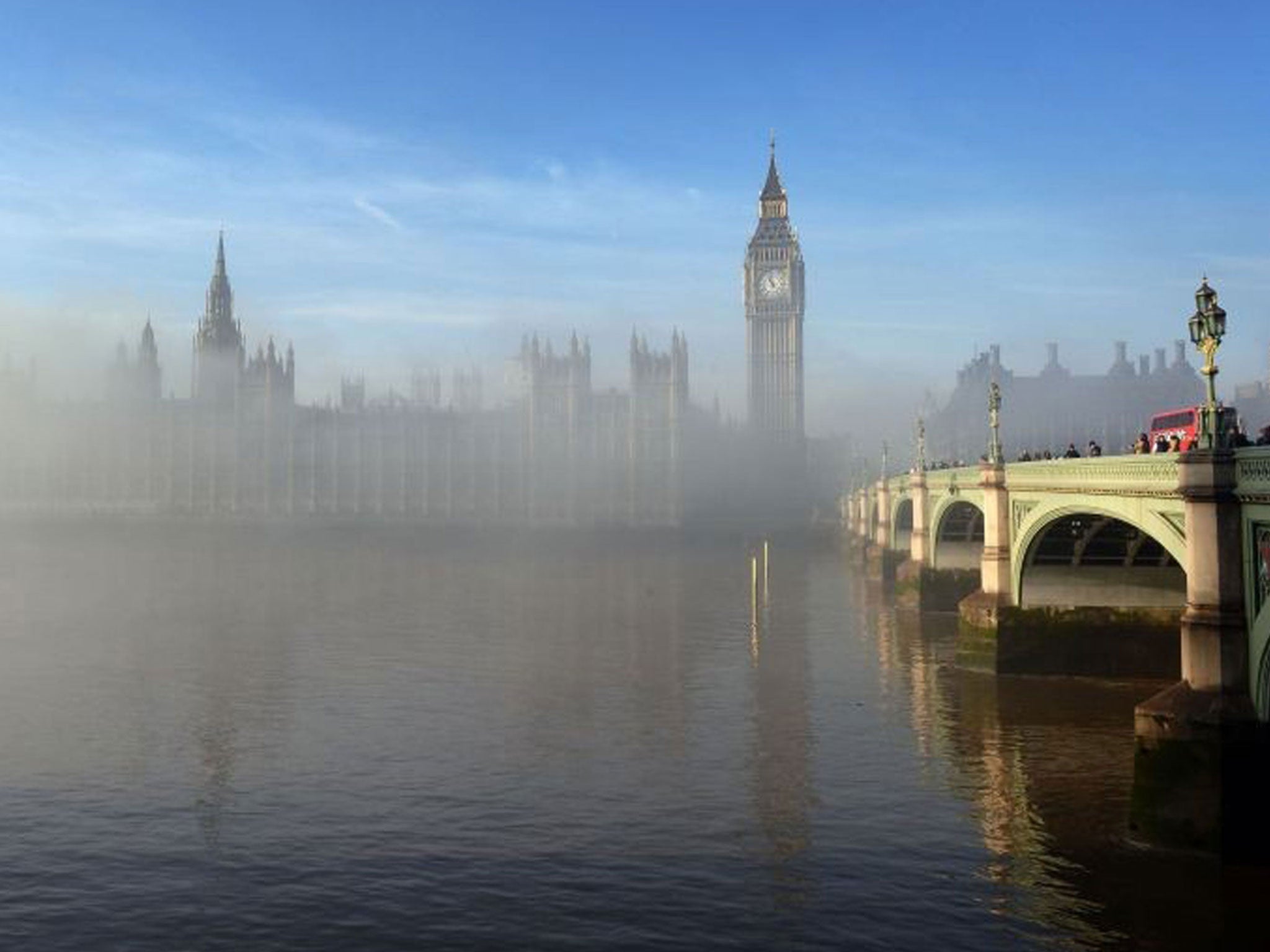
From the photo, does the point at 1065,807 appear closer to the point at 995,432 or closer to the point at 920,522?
the point at 995,432

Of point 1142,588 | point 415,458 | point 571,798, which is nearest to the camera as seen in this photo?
point 571,798

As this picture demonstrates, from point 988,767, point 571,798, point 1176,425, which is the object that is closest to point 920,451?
point 1176,425

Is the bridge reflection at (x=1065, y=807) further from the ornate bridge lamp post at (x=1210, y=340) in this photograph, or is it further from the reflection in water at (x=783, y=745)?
the ornate bridge lamp post at (x=1210, y=340)

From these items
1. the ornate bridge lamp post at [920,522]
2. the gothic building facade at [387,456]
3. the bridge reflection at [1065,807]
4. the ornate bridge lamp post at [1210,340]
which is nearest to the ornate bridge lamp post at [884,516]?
the ornate bridge lamp post at [920,522]

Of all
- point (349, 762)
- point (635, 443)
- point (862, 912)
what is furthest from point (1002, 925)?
point (635, 443)

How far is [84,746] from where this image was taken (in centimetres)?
3083

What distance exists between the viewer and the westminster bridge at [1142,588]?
810 inches

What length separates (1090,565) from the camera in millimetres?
39125

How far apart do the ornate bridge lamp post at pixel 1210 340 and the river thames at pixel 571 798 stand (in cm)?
745

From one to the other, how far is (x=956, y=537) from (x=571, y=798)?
131 feet

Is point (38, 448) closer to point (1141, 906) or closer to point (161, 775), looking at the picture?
point (161, 775)

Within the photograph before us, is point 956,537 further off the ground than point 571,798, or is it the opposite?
point 956,537

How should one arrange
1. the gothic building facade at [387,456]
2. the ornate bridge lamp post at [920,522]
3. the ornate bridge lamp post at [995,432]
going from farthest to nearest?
1. the gothic building facade at [387,456]
2. the ornate bridge lamp post at [920,522]
3. the ornate bridge lamp post at [995,432]

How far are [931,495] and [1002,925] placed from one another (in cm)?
4605
